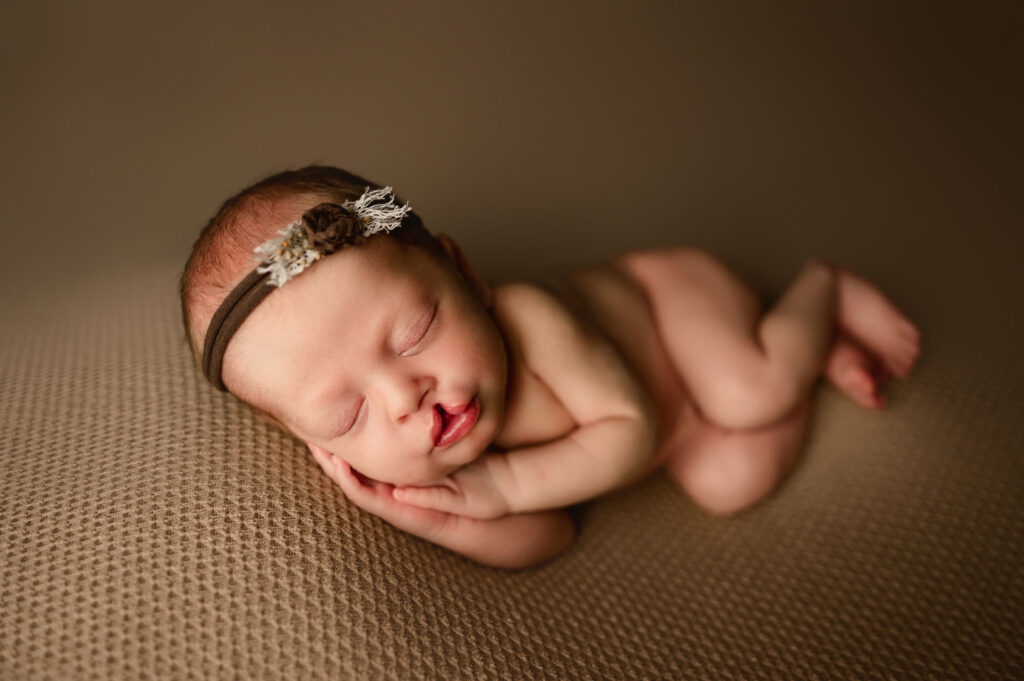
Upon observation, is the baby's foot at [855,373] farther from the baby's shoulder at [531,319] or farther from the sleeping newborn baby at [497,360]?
the baby's shoulder at [531,319]

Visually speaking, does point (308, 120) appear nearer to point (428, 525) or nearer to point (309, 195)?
point (309, 195)

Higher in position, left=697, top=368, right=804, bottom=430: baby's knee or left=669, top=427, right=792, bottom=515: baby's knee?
left=697, top=368, right=804, bottom=430: baby's knee

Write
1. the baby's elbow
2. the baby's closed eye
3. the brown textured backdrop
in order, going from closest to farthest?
1. the brown textured backdrop
2. the baby's closed eye
3. the baby's elbow

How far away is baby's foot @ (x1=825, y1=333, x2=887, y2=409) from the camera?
1.34 m

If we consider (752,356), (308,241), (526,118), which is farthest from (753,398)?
(526,118)

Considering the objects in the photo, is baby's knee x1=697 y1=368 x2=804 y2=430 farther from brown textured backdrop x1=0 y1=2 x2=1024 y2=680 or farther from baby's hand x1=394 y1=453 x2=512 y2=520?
baby's hand x1=394 y1=453 x2=512 y2=520

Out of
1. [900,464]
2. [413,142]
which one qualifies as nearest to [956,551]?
[900,464]

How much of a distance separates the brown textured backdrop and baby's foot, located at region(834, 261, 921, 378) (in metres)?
0.06

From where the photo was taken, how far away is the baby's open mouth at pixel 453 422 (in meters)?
1.02

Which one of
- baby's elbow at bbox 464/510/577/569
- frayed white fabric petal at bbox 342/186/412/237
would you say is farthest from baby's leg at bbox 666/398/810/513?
frayed white fabric petal at bbox 342/186/412/237

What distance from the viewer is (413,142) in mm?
2121

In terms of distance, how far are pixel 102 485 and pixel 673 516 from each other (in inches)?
35.6

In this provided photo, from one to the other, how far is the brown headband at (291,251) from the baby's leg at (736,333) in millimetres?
657

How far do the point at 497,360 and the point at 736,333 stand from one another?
54 cm
